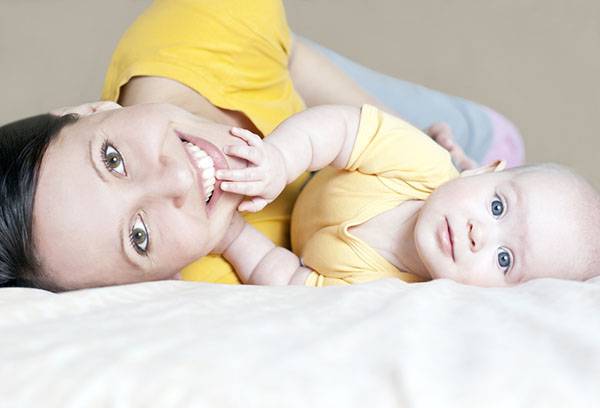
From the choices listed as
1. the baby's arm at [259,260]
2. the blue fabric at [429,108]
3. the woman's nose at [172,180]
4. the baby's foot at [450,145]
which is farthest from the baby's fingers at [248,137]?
the blue fabric at [429,108]

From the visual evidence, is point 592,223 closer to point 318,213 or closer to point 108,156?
point 318,213

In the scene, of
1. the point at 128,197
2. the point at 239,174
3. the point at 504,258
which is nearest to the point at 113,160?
the point at 128,197

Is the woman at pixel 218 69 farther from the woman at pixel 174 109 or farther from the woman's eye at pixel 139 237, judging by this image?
the woman's eye at pixel 139 237

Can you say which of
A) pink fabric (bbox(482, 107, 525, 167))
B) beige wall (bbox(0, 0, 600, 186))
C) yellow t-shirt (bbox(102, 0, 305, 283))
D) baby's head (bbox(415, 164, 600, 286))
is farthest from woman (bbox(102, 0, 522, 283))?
beige wall (bbox(0, 0, 600, 186))

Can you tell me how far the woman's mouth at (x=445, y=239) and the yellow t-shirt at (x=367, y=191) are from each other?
113 mm

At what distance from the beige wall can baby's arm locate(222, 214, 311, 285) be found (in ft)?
2.93

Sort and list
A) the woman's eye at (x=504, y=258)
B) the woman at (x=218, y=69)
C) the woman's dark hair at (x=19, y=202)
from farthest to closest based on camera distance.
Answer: the woman at (x=218, y=69)
the woman's eye at (x=504, y=258)
the woman's dark hair at (x=19, y=202)

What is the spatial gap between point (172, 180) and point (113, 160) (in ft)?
0.25

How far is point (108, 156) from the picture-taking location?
892 millimetres

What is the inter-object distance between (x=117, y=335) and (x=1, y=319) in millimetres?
123

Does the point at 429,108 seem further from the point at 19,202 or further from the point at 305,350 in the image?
the point at 305,350

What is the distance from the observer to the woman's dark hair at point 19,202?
85 centimetres

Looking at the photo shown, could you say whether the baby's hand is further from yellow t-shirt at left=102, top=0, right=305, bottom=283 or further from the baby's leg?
the baby's leg

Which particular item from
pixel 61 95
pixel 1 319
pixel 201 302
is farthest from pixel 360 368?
pixel 61 95
